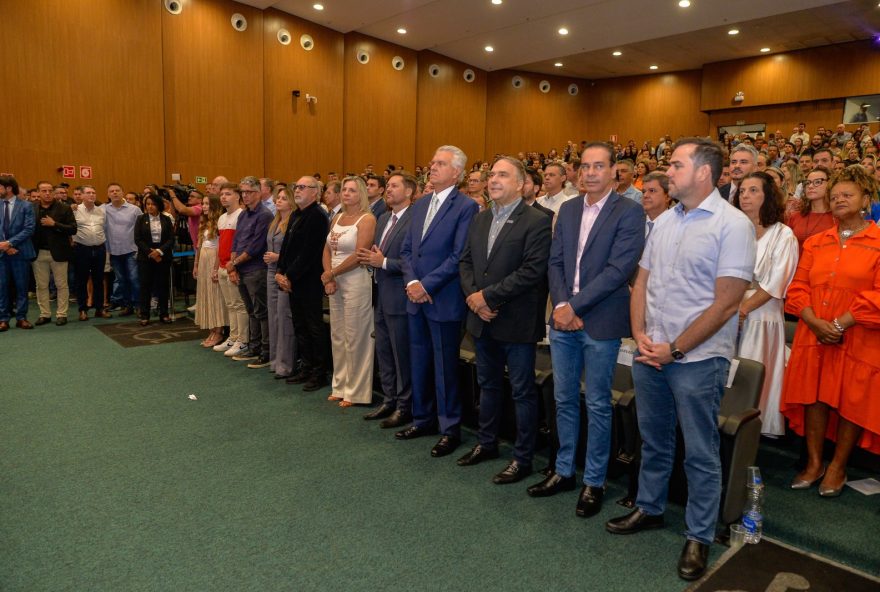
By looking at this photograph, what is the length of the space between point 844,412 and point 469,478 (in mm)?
1901

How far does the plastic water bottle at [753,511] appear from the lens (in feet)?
7.84

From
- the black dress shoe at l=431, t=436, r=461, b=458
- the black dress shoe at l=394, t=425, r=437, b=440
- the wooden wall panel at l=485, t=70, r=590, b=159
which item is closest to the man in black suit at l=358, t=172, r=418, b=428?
the black dress shoe at l=394, t=425, r=437, b=440

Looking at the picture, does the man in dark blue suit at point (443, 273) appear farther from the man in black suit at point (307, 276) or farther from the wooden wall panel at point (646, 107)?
the wooden wall panel at point (646, 107)

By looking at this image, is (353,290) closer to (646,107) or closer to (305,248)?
(305,248)

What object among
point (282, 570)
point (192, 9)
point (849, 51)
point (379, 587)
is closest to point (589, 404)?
point (379, 587)

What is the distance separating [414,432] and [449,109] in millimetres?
15358

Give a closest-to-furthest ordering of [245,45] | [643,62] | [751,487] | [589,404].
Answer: [751,487], [589,404], [245,45], [643,62]

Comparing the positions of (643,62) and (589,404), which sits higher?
(643,62)

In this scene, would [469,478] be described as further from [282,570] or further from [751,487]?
[751,487]

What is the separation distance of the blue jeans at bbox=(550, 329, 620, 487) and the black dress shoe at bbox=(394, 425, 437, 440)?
1.07 metres

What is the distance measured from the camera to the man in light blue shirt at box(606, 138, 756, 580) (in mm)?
2174

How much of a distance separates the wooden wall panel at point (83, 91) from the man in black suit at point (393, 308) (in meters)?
9.34

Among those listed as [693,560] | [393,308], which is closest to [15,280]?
[393,308]

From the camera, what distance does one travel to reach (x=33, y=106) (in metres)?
10.3
